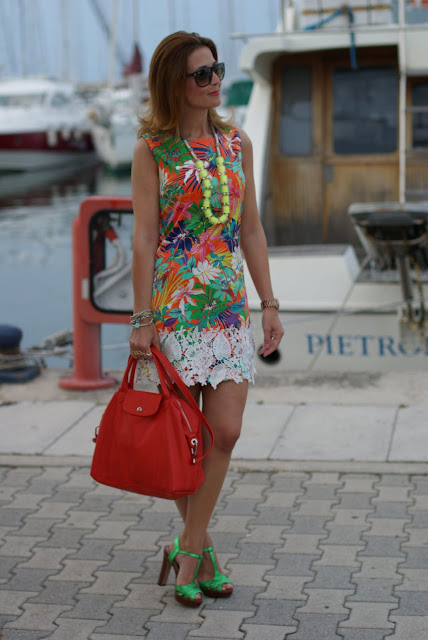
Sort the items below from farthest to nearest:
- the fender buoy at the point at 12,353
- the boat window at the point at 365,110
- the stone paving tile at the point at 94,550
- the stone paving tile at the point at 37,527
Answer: the boat window at the point at 365,110, the fender buoy at the point at 12,353, the stone paving tile at the point at 37,527, the stone paving tile at the point at 94,550

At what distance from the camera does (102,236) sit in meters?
7.14

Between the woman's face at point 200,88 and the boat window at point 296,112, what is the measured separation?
7269mm

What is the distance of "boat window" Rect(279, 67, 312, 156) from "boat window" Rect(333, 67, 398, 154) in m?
0.28

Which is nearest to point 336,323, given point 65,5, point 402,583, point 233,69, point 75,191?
point 402,583

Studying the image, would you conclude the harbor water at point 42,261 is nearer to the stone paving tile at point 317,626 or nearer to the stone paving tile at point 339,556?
the stone paving tile at point 339,556

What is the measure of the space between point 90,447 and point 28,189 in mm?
35281

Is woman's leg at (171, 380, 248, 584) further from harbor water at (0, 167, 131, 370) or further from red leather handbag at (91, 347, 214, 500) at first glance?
harbor water at (0, 167, 131, 370)

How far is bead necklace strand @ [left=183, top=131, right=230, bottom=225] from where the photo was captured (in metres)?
3.54

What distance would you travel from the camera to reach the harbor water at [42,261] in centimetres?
1493

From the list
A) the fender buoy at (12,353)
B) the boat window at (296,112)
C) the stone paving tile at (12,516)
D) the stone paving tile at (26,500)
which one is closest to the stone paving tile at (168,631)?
the stone paving tile at (12,516)

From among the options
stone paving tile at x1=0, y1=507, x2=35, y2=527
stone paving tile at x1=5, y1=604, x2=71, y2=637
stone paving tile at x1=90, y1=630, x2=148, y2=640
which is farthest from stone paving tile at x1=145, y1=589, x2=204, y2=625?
stone paving tile at x1=0, y1=507, x2=35, y2=527

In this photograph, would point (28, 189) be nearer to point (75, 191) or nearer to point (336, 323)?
point (75, 191)

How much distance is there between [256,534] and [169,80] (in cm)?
196

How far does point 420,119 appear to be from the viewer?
10.5m
